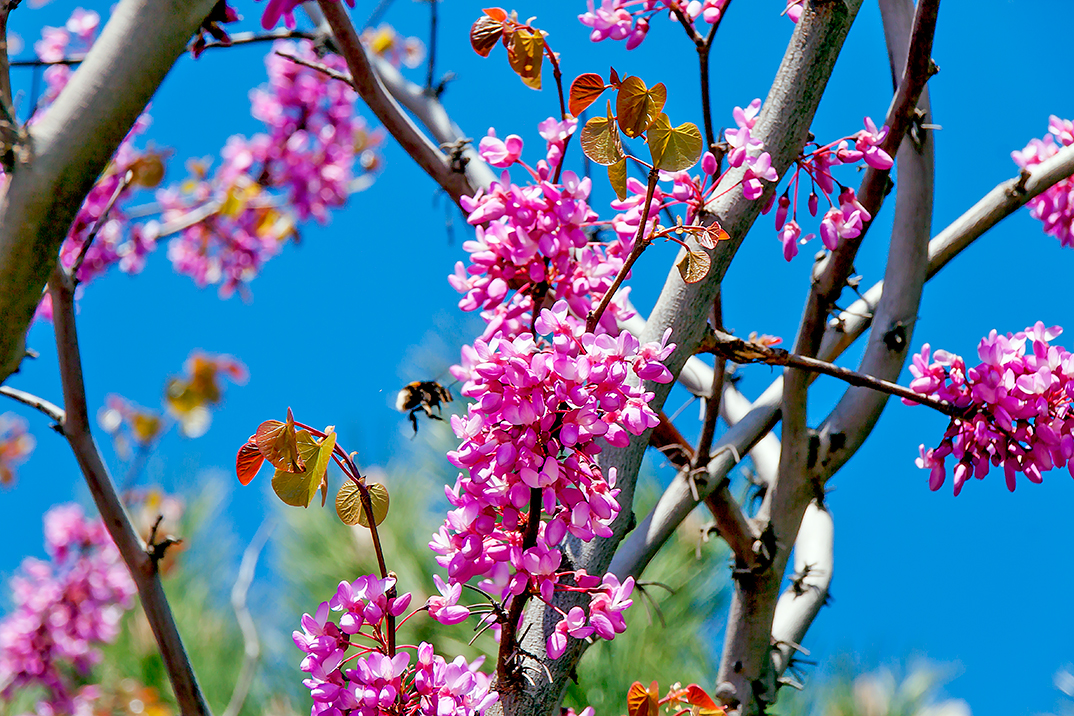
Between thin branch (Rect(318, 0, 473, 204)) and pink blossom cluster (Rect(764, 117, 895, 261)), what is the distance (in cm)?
47

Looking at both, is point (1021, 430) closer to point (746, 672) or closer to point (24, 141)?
point (746, 672)

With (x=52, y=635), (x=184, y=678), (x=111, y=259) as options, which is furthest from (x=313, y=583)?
(x=184, y=678)

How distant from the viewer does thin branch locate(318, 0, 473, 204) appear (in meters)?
1.04

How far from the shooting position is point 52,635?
2279 millimetres

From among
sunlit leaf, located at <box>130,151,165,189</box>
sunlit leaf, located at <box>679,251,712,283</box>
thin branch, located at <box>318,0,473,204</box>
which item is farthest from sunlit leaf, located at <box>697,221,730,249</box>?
sunlit leaf, located at <box>130,151,165,189</box>

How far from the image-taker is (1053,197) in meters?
1.12

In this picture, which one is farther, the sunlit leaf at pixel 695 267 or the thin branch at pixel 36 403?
the thin branch at pixel 36 403

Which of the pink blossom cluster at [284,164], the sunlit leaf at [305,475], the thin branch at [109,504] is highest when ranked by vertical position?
the pink blossom cluster at [284,164]

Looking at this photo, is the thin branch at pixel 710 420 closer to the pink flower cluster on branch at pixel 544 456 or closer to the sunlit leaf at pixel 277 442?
the pink flower cluster on branch at pixel 544 456

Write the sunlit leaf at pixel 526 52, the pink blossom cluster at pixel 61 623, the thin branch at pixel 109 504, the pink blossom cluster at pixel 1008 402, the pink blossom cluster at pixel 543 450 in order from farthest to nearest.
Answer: the pink blossom cluster at pixel 61 623 → the thin branch at pixel 109 504 → the pink blossom cluster at pixel 1008 402 → the sunlit leaf at pixel 526 52 → the pink blossom cluster at pixel 543 450

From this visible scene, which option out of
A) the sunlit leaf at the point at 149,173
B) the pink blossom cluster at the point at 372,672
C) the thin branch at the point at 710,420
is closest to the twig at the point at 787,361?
the thin branch at the point at 710,420

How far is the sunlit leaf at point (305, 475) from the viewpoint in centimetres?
53

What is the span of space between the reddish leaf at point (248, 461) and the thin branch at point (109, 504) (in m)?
0.48

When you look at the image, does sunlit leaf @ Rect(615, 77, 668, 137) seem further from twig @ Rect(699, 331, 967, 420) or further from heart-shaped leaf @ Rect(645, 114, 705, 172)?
twig @ Rect(699, 331, 967, 420)
